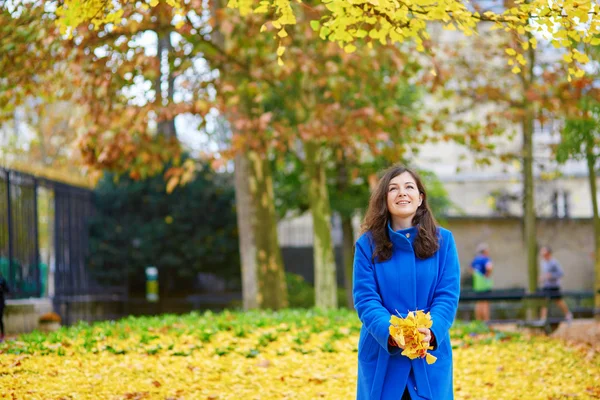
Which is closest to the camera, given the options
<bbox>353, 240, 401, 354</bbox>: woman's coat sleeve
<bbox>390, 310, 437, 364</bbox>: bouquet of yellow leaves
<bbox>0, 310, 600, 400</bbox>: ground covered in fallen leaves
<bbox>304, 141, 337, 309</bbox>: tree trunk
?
<bbox>390, 310, 437, 364</bbox>: bouquet of yellow leaves

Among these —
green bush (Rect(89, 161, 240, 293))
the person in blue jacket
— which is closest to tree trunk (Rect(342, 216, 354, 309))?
green bush (Rect(89, 161, 240, 293))

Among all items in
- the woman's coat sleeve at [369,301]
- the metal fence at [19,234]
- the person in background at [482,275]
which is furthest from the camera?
the person in background at [482,275]

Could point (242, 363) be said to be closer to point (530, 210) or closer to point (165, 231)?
point (530, 210)

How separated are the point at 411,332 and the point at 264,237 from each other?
9.56 metres

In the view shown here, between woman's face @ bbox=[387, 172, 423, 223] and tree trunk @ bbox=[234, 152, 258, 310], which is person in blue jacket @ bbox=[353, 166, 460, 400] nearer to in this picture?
woman's face @ bbox=[387, 172, 423, 223]

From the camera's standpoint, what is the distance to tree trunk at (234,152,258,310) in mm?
13453

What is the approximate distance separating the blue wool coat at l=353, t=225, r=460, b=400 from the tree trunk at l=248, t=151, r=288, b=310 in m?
9.07

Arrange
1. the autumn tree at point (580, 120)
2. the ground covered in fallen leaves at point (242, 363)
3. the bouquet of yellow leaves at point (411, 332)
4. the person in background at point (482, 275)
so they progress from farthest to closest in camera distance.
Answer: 1. the person in background at point (482, 275)
2. the autumn tree at point (580, 120)
3. the ground covered in fallen leaves at point (242, 363)
4. the bouquet of yellow leaves at point (411, 332)

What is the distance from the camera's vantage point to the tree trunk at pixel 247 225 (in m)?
13.5

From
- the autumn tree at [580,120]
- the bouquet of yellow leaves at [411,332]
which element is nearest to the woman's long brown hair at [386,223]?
the bouquet of yellow leaves at [411,332]

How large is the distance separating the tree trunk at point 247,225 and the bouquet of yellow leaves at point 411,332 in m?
9.52

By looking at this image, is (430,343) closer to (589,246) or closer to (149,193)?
(149,193)

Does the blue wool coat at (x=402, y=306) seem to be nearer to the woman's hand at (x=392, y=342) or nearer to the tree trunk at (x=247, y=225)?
the woman's hand at (x=392, y=342)

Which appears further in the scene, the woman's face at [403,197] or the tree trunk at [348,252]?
the tree trunk at [348,252]
